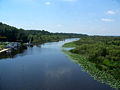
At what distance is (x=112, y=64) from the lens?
1207 inches

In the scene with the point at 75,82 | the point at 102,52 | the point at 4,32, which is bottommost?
the point at 75,82

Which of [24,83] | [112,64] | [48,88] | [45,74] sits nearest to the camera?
[48,88]

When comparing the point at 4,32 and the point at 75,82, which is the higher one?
the point at 4,32

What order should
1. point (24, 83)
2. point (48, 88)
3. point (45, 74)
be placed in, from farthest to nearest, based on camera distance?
1. point (45, 74)
2. point (24, 83)
3. point (48, 88)

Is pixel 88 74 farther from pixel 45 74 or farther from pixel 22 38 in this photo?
pixel 22 38

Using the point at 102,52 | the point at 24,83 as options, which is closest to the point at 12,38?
the point at 102,52

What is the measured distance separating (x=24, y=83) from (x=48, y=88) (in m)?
4.18

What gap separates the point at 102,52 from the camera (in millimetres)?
38469

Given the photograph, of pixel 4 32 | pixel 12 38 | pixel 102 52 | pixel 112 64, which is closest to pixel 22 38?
pixel 12 38

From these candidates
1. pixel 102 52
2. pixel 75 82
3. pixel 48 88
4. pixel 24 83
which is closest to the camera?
pixel 48 88

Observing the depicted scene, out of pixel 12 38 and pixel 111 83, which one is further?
pixel 12 38

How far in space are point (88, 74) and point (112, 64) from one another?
7.86 meters

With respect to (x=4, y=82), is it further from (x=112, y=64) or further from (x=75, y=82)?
(x=112, y=64)

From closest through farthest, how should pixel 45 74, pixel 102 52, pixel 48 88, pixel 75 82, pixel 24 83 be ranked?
pixel 48 88 < pixel 24 83 < pixel 75 82 < pixel 45 74 < pixel 102 52
